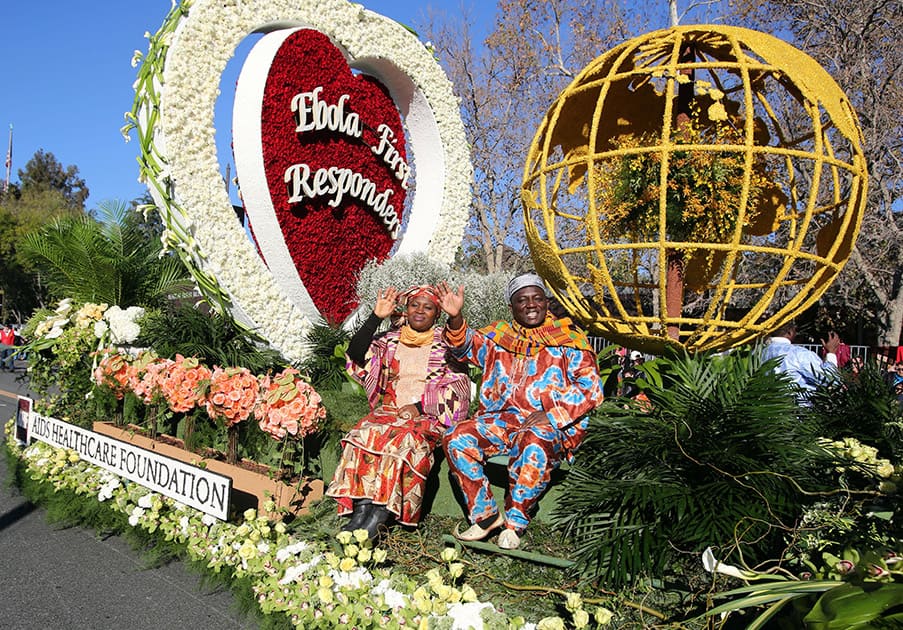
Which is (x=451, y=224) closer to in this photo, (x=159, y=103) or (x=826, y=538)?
(x=159, y=103)

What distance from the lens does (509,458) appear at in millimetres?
2957

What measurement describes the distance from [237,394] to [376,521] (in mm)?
1236

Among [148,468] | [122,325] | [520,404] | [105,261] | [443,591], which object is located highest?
[105,261]

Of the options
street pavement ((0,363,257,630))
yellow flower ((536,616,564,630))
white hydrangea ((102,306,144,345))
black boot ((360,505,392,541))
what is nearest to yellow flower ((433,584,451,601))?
yellow flower ((536,616,564,630))

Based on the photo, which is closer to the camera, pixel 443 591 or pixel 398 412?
pixel 443 591

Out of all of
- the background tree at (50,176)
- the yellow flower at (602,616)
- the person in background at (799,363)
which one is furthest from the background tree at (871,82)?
the background tree at (50,176)

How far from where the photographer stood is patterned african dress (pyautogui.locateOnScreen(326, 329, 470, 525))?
9.99 feet

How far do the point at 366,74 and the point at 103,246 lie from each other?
2.97m

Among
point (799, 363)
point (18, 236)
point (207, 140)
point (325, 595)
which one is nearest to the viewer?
point (325, 595)

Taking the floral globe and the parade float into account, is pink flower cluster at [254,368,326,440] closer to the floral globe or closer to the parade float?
the parade float

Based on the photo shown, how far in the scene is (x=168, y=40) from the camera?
466 cm

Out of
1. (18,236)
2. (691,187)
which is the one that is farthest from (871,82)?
(18,236)

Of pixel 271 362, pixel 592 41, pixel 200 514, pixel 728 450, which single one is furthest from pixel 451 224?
pixel 592 41

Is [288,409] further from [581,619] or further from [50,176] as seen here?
[50,176]
